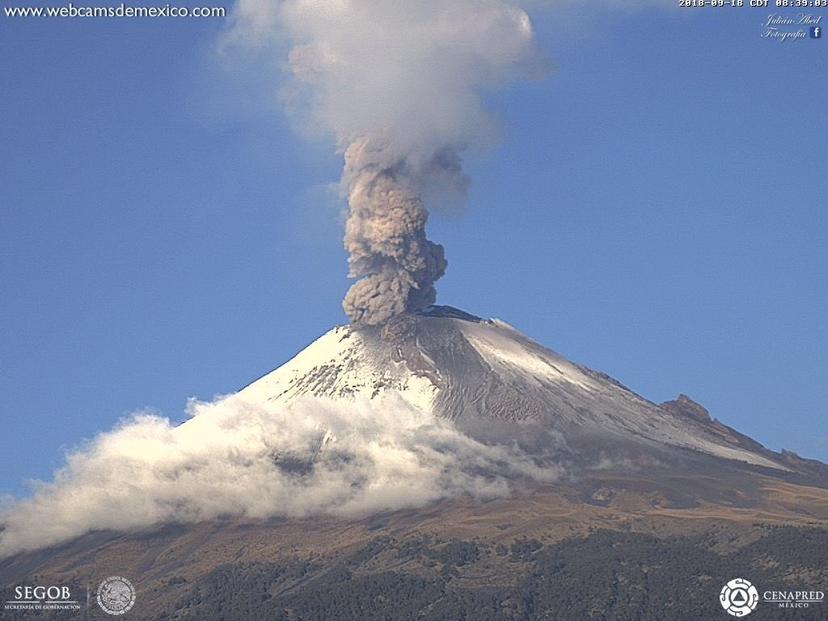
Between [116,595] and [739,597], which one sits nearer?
[739,597]

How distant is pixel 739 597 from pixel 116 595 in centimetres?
6233

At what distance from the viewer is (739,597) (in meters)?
167

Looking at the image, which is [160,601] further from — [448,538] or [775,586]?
[775,586]

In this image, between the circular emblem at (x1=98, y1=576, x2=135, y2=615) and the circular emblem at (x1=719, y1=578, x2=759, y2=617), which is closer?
the circular emblem at (x1=719, y1=578, x2=759, y2=617)

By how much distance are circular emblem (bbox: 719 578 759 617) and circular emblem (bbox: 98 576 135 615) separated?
5617 centimetres

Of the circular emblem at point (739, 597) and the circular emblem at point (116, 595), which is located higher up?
the circular emblem at point (116, 595)

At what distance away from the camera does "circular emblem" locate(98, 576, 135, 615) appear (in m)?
188

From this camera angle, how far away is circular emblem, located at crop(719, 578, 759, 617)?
532ft

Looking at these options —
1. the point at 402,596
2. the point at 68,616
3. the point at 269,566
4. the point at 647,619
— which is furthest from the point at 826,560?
the point at 68,616

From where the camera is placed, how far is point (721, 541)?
183 metres

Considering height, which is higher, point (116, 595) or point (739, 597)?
point (116, 595)

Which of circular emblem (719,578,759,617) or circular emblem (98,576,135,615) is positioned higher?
circular emblem (98,576,135,615)

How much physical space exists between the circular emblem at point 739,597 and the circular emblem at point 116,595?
56174 millimetres

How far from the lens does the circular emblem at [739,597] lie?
16225 centimetres
